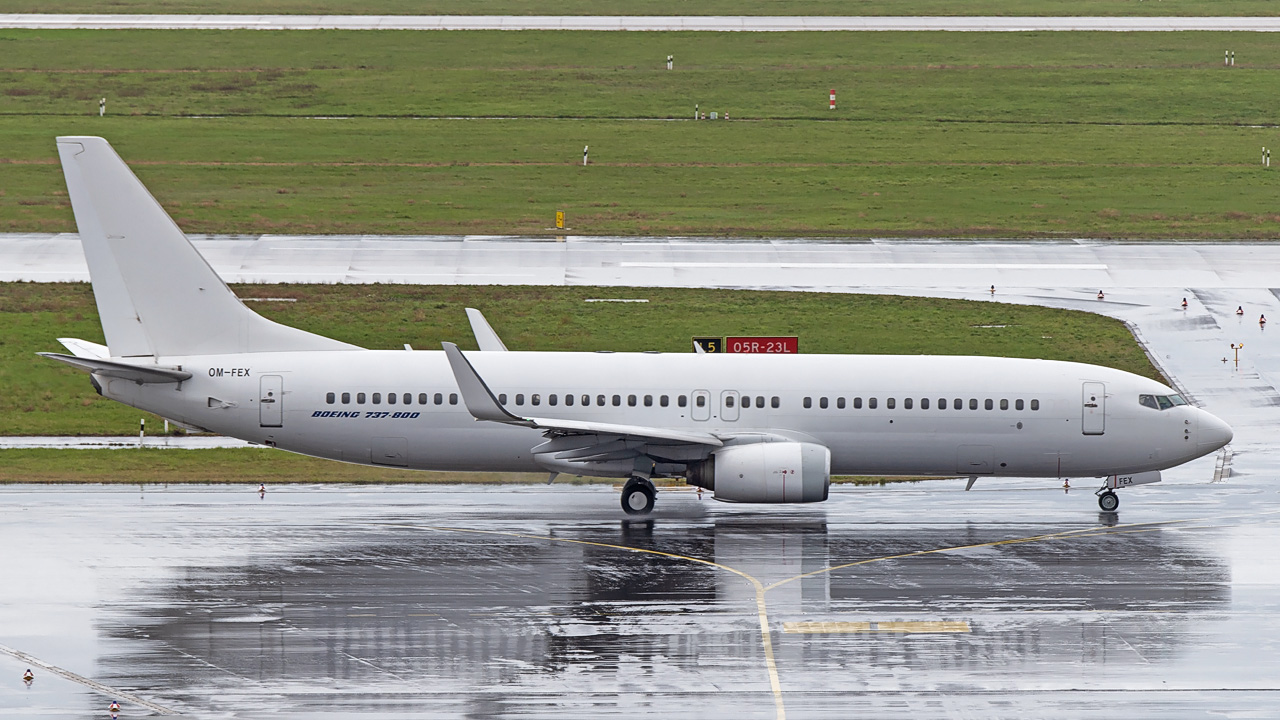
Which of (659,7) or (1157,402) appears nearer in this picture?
(1157,402)

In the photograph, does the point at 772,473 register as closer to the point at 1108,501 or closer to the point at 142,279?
the point at 1108,501

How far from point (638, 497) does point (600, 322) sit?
686 inches

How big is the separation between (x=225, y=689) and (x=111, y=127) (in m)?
68.5

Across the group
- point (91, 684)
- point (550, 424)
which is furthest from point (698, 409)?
point (91, 684)

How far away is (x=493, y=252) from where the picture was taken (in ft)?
202

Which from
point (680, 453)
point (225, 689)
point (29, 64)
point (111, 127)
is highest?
point (29, 64)

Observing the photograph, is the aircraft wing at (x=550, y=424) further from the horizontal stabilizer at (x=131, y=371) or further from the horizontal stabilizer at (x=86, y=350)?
the horizontal stabilizer at (x=86, y=350)

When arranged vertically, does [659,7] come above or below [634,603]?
above

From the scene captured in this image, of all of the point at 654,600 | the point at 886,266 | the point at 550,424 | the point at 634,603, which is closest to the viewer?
the point at 634,603

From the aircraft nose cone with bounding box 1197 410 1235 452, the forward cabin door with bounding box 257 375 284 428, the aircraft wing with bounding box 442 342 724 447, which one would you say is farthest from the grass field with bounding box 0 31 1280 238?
the aircraft wing with bounding box 442 342 724 447

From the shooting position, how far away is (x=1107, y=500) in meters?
35.8

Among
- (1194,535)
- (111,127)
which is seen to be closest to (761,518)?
(1194,535)

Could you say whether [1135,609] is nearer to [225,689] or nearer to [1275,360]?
[225,689]

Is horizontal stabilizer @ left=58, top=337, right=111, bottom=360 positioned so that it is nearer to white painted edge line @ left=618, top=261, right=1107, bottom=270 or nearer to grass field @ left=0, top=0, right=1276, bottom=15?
white painted edge line @ left=618, top=261, right=1107, bottom=270
